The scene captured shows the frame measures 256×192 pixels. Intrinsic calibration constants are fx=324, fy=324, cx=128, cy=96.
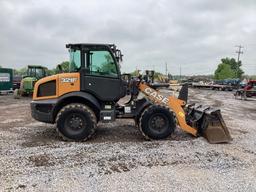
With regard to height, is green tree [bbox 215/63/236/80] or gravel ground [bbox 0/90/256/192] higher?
green tree [bbox 215/63/236/80]

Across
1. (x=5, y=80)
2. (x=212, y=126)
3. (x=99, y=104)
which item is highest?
(x=5, y=80)

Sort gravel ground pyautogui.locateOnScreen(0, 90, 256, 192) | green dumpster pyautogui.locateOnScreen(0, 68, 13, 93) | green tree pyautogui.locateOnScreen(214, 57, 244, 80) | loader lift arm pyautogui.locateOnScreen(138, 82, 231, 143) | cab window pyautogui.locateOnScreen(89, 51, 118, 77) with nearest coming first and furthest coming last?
gravel ground pyautogui.locateOnScreen(0, 90, 256, 192)
loader lift arm pyautogui.locateOnScreen(138, 82, 231, 143)
cab window pyautogui.locateOnScreen(89, 51, 118, 77)
green dumpster pyautogui.locateOnScreen(0, 68, 13, 93)
green tree pyautogui.locateOnScreen(214, 57, 244, 80)

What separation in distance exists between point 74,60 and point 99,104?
53.6 inches

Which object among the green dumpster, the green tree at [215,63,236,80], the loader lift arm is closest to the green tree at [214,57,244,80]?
the green tree at [215,63,236,80]


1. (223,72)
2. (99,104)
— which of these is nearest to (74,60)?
(99,104)

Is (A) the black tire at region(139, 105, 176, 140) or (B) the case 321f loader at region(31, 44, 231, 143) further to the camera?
(A) the black tire at region(139, 105, 176, 140)

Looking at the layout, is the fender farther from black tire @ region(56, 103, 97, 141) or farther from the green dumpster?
the green dumpster

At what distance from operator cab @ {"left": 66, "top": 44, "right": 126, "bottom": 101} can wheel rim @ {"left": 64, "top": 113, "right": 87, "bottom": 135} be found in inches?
29.6

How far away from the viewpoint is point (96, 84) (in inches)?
334

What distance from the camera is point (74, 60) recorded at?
8.72 m

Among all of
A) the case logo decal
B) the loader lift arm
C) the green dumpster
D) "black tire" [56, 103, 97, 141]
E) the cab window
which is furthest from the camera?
the green dumpster

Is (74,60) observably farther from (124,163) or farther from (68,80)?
(124,163)

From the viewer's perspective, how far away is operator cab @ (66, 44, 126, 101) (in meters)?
8.48

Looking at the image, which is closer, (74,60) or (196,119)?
(74,60)
